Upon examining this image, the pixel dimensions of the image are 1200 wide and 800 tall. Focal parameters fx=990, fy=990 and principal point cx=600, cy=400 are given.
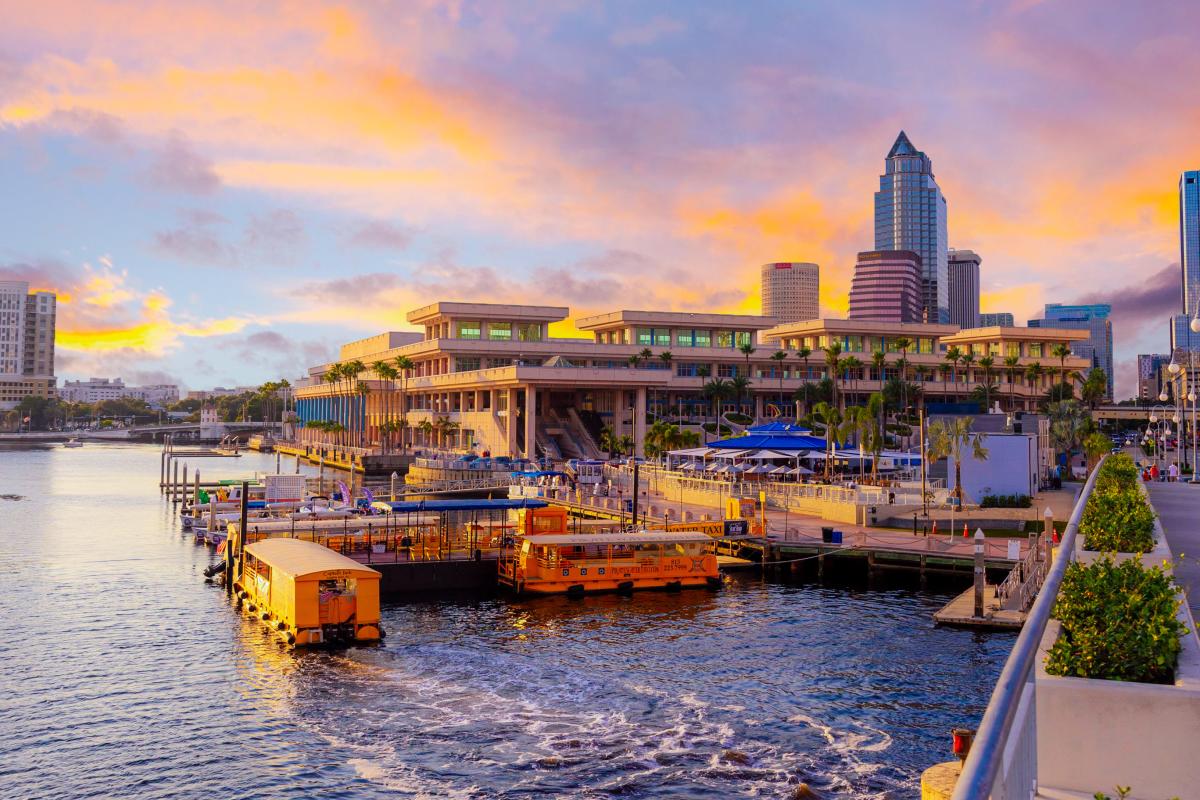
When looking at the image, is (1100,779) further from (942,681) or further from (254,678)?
(254,678)

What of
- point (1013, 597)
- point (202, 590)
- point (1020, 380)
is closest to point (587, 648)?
point (1013, 597)

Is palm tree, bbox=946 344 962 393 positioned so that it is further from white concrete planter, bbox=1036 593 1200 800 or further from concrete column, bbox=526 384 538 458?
white concrete planter, bbox=1036 593 1200 800

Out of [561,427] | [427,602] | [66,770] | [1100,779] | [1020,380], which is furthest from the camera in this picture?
[1020,380]

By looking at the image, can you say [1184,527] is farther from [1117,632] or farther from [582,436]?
[582,436]

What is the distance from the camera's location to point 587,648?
4178cm

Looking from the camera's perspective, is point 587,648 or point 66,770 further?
point 587,648

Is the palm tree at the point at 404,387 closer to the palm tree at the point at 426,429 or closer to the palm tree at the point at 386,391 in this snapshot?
the palm tree at the point at 386,391

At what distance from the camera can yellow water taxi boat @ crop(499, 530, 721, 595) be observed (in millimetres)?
53156

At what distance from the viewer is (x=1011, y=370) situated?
177500 millimetres

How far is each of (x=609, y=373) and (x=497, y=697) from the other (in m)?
105

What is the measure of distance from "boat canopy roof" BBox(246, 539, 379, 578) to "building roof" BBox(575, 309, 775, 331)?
412 ft

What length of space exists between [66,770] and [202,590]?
2847 cm

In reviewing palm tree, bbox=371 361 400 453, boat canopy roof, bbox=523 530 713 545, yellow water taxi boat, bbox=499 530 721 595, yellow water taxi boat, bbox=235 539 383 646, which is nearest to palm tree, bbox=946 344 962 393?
palm tree, bbox=371 361 400 453

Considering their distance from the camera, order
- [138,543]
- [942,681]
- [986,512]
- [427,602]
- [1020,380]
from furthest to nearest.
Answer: [1020,380] < [138,543] < [986,512] < [427,602] < [942,681]
